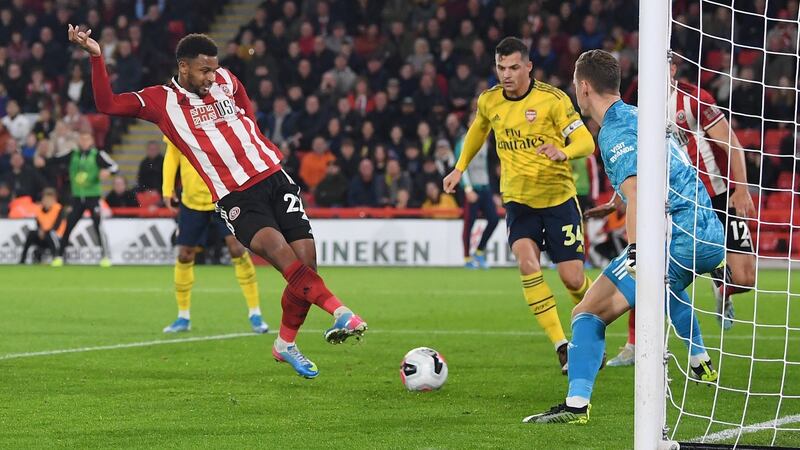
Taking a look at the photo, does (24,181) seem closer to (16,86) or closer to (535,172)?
(16,86)

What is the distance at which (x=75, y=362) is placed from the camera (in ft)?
27.7

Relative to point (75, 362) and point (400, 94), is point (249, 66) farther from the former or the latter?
point (75, 362)

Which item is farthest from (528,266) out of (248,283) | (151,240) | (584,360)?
(151,240)

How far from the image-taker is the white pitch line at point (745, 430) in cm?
551

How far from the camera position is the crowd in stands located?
21328 millimetres

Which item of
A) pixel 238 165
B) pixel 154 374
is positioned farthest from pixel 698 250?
pixel 154 374

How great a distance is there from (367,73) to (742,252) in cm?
1747

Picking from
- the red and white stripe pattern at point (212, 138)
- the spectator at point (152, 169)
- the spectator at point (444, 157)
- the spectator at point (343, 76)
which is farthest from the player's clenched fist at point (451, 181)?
the spectator at point (343, 76)

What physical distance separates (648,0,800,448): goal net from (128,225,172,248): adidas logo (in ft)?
30.9

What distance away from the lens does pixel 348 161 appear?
2205 cm

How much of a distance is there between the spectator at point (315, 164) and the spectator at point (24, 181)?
4927mm

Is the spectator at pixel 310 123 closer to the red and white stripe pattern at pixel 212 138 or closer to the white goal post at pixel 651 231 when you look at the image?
the red and white stripe pattern at pixel 212 138

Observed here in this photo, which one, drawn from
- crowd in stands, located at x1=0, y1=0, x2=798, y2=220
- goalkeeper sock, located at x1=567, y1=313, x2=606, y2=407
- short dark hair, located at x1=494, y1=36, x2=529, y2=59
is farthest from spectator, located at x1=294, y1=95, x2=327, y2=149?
goalkeeper sock, located at x1=567, y1=313, x2=606, y2=407

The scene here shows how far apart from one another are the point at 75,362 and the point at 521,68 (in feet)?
11.9
